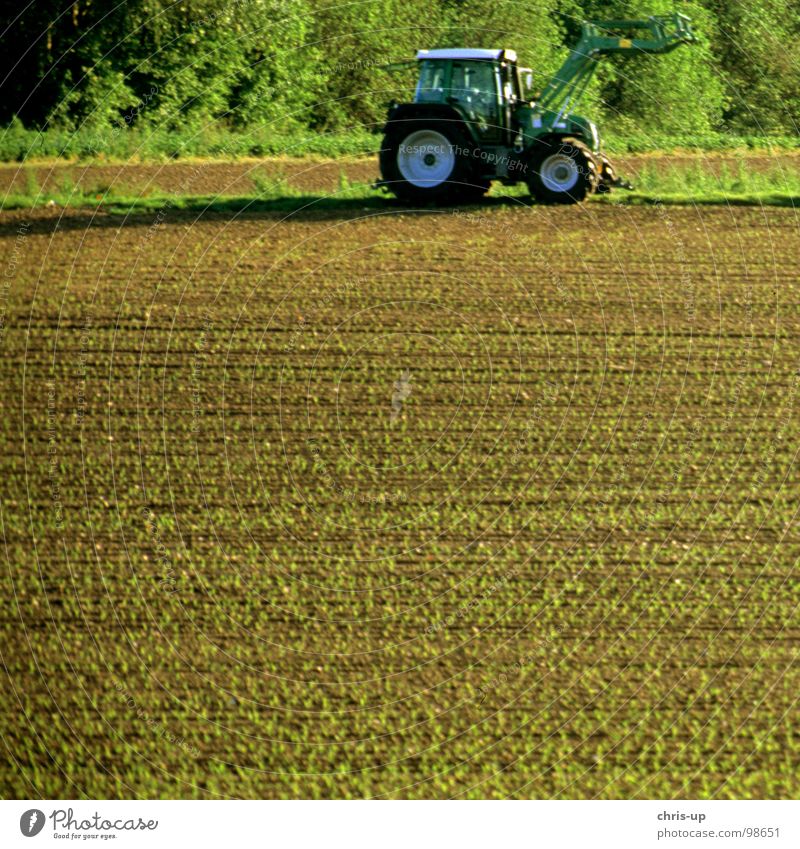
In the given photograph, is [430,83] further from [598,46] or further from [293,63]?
[293,63]

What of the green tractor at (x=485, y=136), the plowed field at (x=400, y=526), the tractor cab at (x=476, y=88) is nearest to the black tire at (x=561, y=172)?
the green tractor at (x=485, y=136)

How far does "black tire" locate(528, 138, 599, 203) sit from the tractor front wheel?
983 millimetres

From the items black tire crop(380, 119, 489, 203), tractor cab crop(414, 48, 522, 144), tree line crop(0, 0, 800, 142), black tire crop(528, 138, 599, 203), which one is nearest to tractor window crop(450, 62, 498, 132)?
tractor cab crop(414, 48, 522, 144)

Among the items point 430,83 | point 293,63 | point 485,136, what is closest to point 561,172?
point 485,136

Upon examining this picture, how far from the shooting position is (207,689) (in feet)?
25.0

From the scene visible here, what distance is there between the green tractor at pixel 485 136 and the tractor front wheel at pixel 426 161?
0.05 ft

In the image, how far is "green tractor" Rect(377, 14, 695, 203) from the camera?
64.7 ft

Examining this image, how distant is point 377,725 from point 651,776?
1570mm

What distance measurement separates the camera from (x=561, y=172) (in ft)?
65.4

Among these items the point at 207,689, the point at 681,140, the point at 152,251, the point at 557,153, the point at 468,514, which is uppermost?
the point at 681,140

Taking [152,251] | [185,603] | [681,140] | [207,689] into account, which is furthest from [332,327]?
[681,140]

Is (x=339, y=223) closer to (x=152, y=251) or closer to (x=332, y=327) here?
(x=152, y=251)

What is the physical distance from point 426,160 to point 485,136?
1011 mm

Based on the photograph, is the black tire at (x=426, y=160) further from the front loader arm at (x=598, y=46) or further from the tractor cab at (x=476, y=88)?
the front loader arm at (x=598, y=46)
